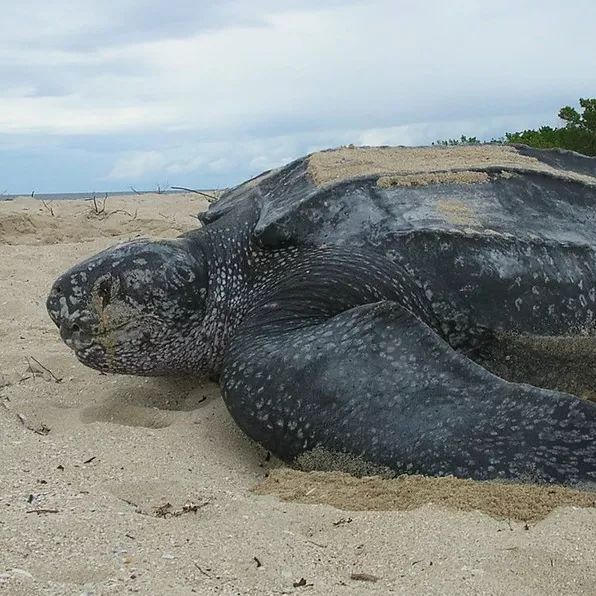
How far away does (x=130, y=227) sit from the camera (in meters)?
5.50

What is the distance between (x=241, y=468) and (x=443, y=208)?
91 cm

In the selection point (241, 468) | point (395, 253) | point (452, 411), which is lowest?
point (241, 468)

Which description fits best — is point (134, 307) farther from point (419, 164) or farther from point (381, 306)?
point (419, 164)

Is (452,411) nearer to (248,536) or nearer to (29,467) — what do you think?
(248,536)

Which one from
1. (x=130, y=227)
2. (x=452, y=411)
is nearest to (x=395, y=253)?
(x=452, y=411)

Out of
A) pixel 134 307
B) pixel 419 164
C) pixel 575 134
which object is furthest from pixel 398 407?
pixel 575 134

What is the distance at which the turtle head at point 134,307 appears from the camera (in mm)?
2217

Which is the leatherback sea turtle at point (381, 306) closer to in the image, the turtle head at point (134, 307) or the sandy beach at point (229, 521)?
the turtle head at point (134, 307)

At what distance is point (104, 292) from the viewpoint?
222 centimetres

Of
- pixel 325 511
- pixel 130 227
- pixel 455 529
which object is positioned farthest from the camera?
pixel 130 227

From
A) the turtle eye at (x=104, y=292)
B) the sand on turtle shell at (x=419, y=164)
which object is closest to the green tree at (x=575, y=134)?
the sand on turtle shell at (x=419, y=164)

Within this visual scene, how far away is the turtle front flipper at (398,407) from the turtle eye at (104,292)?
1.72ft

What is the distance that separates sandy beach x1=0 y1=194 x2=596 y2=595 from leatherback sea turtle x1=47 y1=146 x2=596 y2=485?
11cm

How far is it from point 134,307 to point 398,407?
92 cm
